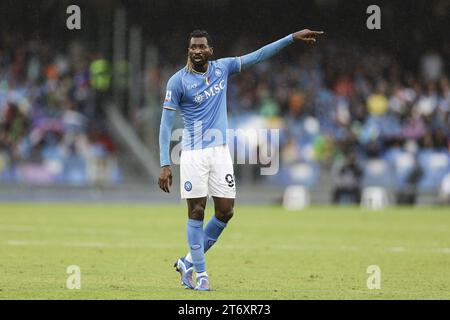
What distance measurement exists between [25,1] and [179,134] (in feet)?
28.0

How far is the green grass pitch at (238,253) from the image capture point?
36.8 feet

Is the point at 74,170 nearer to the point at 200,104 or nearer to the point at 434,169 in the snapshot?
the point at 434,169

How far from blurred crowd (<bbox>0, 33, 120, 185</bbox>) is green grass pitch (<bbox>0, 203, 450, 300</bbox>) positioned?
3.89 metres

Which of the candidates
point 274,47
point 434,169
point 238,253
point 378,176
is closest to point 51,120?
point 378,176

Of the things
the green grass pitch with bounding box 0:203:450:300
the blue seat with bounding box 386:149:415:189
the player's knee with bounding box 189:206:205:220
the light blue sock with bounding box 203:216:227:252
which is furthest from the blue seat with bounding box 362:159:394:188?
the player's knee with bounding box 189:206:205:220

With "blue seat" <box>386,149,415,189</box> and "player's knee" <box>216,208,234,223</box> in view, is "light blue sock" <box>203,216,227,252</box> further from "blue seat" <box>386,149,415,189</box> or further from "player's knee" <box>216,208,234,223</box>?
"blue seat" <box>386,149,415,189</box>

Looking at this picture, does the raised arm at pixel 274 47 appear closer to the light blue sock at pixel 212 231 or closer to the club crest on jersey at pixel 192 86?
the club crest on jersey at pixel 192 86

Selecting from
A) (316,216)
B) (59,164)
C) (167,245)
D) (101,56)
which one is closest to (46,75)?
(101,56)

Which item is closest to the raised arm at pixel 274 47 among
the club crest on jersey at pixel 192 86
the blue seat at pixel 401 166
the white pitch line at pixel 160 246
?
the club crest on jersey at pixel 192 86

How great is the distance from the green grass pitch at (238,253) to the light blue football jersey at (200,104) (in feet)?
5.67

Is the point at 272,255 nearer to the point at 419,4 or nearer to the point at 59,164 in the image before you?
the point at 59,164

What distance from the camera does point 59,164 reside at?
31.3 meters

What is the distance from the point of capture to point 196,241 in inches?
445

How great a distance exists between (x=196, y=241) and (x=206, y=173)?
0.78m
